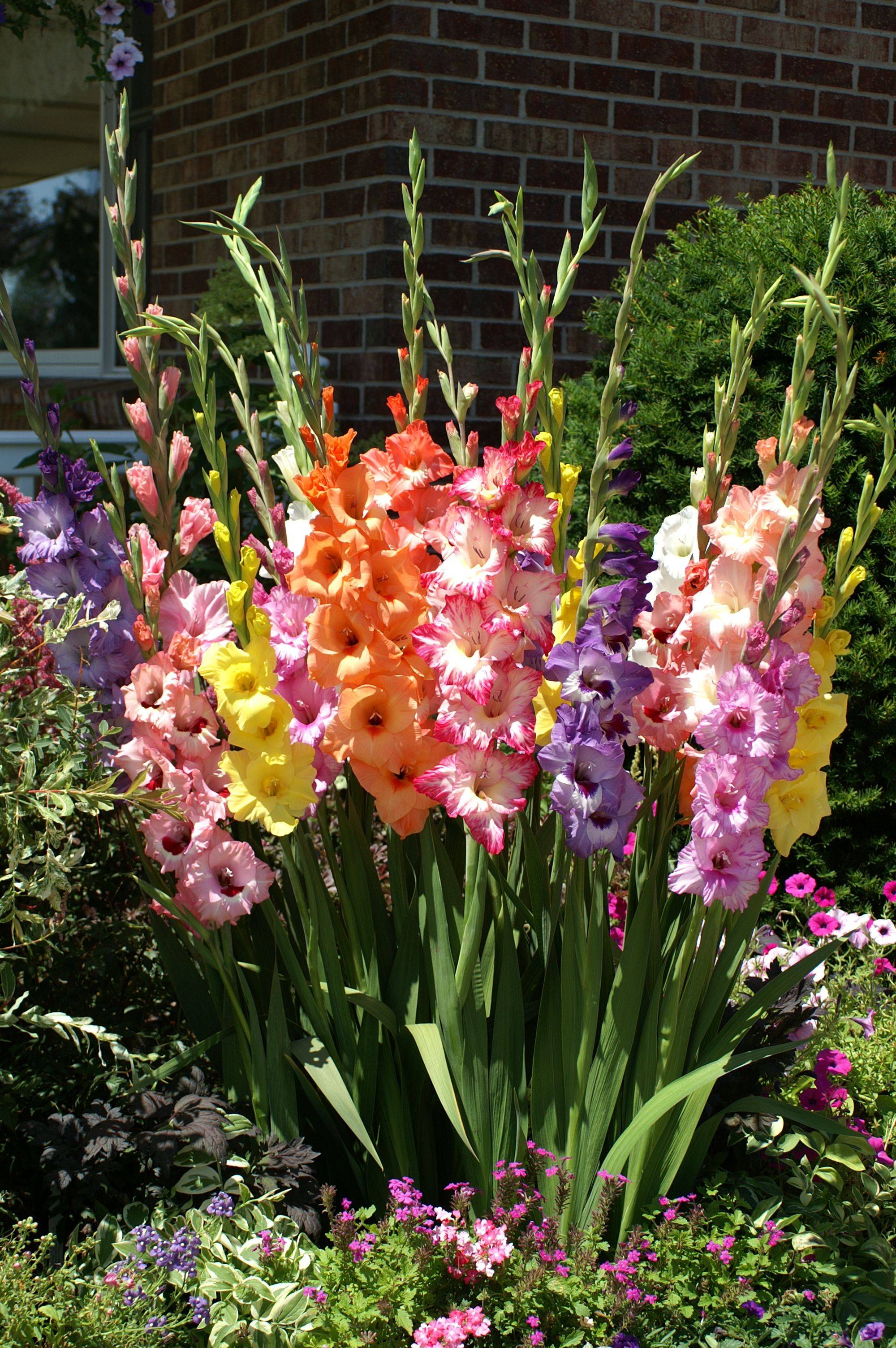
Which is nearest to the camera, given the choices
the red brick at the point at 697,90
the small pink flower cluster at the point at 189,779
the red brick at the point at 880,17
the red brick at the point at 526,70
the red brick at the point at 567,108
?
the small pink flower cluster at the point at 189,779

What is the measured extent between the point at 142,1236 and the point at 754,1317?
83cm

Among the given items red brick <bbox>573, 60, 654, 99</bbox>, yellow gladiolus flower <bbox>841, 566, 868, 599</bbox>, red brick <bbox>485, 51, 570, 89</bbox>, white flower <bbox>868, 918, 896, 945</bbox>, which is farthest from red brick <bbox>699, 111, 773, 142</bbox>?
yellow gladiolus flower <bbox>841, 566, 868, 599</bbox>

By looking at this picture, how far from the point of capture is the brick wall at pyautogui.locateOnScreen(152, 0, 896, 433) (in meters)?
4.45

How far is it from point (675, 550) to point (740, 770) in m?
0.41

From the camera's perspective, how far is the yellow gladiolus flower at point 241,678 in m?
1.56

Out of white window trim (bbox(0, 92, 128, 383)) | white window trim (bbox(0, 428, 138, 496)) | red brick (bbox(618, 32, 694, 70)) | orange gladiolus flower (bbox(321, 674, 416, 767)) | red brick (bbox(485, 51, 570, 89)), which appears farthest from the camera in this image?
white window trim (bbox(0, 92, 128, 383))

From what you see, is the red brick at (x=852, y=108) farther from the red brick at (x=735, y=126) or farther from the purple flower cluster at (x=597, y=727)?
the purple flower cluster at (x=597, y=727)

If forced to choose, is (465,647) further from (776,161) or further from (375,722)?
(776,161)

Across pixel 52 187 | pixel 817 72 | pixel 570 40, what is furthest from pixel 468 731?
pixel 52 187

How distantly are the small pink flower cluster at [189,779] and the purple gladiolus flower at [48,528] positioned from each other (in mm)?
245

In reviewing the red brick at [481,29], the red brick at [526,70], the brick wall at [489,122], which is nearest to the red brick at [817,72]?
the brick wall at [489,122]

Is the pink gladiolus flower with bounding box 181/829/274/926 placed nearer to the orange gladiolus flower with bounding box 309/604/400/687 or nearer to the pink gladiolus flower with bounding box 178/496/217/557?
the orange gladiolus flower with bounding box 309/604/400/687

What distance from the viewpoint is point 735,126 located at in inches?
198

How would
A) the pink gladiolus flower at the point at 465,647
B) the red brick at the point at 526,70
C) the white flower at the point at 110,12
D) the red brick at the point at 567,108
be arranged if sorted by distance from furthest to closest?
the red brick at the point at 567,108 < the red brick at the point at 526,70 < the white flower at the point at 110,12 < the pink gladiolus flower at the point at 465,647
